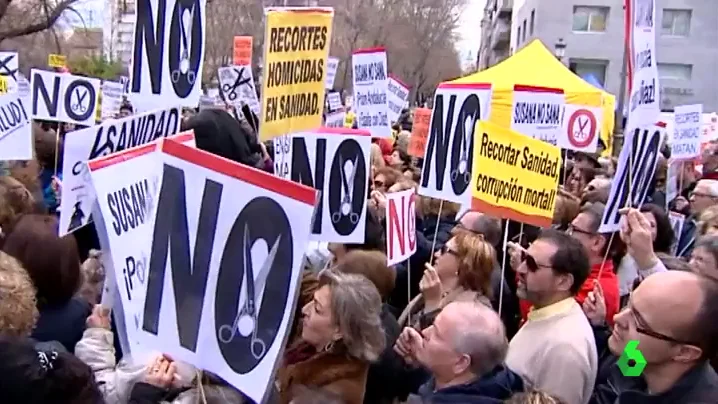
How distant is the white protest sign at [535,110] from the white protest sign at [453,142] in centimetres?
235

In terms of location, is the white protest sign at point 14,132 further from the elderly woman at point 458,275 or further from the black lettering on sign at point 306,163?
the elderly woman at point 458,275

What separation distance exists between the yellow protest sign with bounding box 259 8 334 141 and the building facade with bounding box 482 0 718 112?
48456mm

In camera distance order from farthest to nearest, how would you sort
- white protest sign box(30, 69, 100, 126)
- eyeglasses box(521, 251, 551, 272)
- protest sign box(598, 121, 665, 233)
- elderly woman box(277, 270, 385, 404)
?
1. white protest sign box(30, 69, 100, 126)
2. protest sign box(598, 121, 665, 233)
3. eyeglasses box(521, 251, 551, 272)
4. elderly woman box(277, 270, 385, 404)

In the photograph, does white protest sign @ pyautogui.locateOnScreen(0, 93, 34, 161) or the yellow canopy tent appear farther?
the yellow canopy tent

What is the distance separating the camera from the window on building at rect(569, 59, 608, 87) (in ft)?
175

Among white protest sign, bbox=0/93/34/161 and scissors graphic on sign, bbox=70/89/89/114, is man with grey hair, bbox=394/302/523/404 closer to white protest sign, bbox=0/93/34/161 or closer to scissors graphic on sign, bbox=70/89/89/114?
white protest sign, bbox=0/93/34/161

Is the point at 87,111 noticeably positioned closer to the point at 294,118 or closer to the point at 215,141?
the point at 215,141

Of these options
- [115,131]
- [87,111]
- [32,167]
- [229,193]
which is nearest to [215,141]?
[115,131]

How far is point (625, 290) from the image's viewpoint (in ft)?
18.8

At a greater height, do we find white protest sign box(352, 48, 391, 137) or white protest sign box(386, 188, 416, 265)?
white protest sign box(352, 48, 391, 137)

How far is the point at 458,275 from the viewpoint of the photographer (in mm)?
5062

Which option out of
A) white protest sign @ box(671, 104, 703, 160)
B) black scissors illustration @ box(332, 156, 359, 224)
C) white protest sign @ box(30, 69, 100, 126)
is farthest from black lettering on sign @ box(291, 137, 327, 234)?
white protest sign @ box(671, 104, 703, 160)

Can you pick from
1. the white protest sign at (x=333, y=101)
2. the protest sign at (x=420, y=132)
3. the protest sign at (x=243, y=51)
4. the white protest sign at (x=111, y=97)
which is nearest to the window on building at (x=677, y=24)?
the white protest sign at (x=333, y=101)

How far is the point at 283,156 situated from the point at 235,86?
6.04 m
